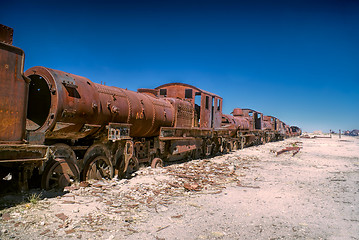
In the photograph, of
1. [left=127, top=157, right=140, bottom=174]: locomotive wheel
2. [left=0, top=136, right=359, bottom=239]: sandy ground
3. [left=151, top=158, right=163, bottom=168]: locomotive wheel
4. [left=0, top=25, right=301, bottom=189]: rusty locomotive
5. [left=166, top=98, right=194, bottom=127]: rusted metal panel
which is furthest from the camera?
[left=166, top=98, right=194, bottom=127]: rusted metal panel

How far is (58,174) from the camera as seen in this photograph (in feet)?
19.3

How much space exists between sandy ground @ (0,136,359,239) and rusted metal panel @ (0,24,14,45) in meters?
2.97

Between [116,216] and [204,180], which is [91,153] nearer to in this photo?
[116,216]

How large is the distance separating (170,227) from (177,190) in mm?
2636

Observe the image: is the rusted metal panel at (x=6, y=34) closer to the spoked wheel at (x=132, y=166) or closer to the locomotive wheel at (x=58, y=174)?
the locomotive wheel at (x=58, y=174)

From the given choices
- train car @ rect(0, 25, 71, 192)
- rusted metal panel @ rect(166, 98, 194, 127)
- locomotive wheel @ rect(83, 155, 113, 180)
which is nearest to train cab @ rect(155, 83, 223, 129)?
rusted metal panel @ rect(166, 98, 194, 127)

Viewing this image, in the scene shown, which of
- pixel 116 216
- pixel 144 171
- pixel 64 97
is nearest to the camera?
pixel 116 216

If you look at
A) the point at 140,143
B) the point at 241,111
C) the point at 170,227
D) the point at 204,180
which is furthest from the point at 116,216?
the point at 241,111

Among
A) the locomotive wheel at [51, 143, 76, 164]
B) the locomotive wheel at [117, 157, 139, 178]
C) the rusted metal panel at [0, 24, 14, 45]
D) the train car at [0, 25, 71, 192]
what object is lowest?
the locomotive wheel at [117, 157, 139, 178]

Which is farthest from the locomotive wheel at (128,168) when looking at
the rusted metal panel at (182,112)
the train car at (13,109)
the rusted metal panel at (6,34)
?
the rusted metal panel at (6,34)

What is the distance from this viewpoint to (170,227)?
436cm

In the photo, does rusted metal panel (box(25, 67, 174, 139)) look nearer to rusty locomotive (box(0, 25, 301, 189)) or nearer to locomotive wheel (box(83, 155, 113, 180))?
rusty locomotive (box(0, 25, 301, 189))

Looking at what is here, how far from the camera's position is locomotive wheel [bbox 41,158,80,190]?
18.5 feet

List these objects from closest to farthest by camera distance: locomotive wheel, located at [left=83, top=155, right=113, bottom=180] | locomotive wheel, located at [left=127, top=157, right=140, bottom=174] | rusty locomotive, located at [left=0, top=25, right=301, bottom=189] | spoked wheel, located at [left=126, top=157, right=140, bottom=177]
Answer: rusty locomotive, located at [left=0, top=25, right=301, bottom=189], locomotive wheel, located at [left=83, top=155, right=113, bottom=180], spoked wheel, located at [left=126, top=157, right=140, bottom=177], locomotive wheel, located at [left=127, top=157, right=140, bottom=174]
